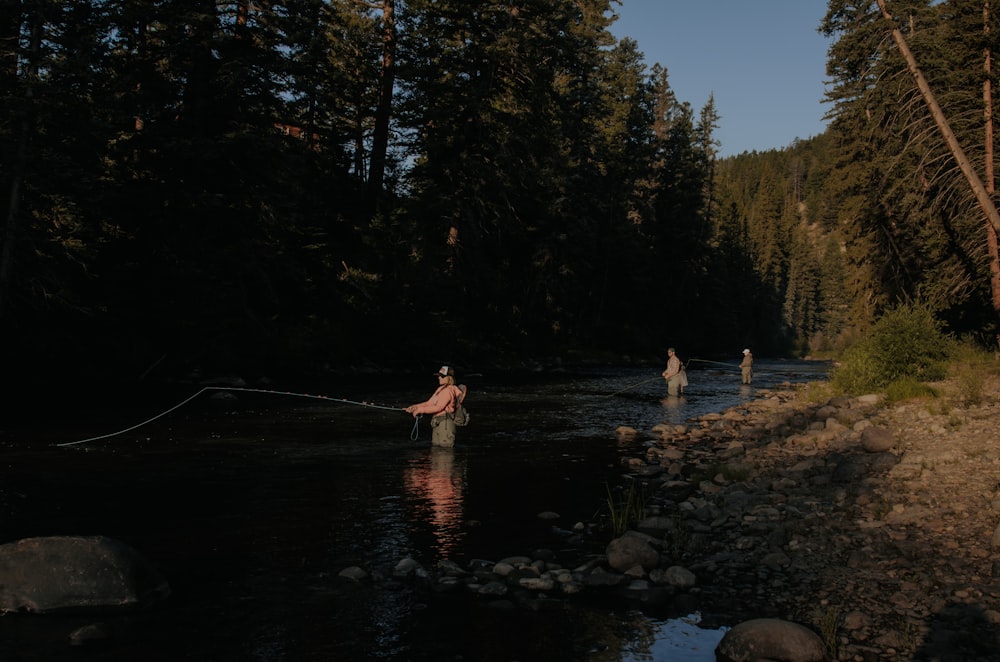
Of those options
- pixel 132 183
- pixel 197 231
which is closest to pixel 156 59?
pixel 132 183

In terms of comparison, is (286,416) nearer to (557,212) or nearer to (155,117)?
(155,117)

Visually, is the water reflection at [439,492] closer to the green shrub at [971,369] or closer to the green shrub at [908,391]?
the green shrub at [908,391]

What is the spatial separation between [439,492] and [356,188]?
1360 inches

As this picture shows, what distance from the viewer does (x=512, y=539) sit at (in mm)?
9219

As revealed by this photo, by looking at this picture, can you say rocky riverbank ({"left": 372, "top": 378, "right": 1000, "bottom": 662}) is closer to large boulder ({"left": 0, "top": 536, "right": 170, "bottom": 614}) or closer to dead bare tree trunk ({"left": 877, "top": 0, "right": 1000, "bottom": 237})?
large boulder ({"left": 0, "top": 536, "right": 170, "bottom": 614})

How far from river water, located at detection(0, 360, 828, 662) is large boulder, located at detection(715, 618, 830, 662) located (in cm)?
32

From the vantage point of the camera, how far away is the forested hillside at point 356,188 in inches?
901

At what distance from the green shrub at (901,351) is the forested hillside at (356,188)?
5.83 meters

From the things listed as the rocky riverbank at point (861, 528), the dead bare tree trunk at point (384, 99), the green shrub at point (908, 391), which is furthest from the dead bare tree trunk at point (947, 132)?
the dead bare tree trunk at point (384, 99)

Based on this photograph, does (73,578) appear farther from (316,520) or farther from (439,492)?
(439,492)

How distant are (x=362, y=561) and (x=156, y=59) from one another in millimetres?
25329

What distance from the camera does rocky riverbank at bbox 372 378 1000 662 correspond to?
6.43 meters

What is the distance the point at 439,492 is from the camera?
38.4 feet

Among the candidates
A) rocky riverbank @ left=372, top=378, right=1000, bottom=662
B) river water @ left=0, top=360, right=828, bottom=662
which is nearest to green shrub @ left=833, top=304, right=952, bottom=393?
rocky riverbank @ left=372, top=378, right=1000, bottom=662
